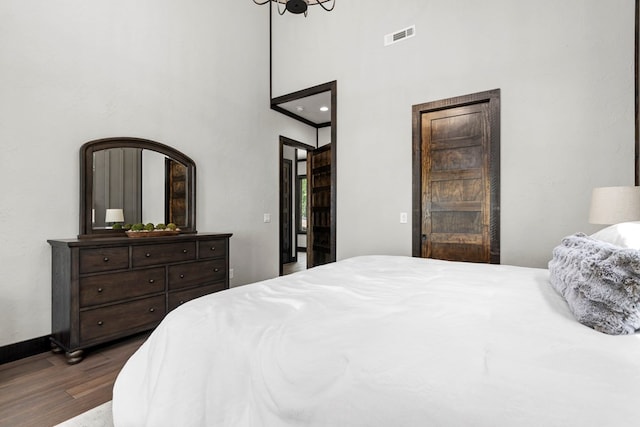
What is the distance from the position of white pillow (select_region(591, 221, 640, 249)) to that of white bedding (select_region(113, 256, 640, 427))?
1.03 ft

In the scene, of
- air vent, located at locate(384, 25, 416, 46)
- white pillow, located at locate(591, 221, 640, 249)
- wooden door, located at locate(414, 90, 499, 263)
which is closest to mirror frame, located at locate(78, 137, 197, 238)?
air vent, located at locate(384, 25, 416, 46)

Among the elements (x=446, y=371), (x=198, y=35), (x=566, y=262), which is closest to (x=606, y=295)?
(x=566, y=262)

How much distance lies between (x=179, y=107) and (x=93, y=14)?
3.33 feet

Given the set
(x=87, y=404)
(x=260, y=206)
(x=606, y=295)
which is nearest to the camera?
(x=606, y=295)

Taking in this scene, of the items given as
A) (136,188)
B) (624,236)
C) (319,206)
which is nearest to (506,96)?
(624,236)

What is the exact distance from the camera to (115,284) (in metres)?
2.52

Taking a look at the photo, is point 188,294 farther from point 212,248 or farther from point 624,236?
point 624,236

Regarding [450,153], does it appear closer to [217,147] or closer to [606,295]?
[606,295]

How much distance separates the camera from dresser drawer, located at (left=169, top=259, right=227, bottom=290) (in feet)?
9.68

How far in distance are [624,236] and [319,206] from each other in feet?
13.6

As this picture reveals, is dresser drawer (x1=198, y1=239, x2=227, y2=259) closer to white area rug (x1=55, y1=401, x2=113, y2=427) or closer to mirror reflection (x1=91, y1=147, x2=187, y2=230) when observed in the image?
mirror reflection (x1=91, y1=147, x2=187, y2=230)

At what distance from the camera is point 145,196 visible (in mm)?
3227

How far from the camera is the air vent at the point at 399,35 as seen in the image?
331 cm

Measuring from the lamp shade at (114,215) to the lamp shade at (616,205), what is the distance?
12.4ft
